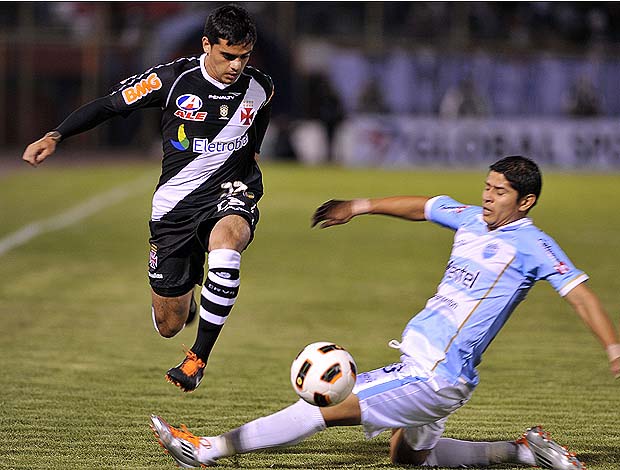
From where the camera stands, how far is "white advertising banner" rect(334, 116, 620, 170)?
94.8 feet

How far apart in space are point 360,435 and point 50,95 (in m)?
29.6

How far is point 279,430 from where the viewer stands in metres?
5.21

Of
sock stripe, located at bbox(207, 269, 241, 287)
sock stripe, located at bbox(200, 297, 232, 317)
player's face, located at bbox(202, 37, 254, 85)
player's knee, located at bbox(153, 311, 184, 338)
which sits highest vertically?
player's face, located at bbox(202, 37, 254, 85)

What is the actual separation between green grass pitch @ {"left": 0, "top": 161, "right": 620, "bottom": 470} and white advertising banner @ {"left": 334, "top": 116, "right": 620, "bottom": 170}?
31.9 ft

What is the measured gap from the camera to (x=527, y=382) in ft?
25.6

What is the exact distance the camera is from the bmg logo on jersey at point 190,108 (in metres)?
6.79

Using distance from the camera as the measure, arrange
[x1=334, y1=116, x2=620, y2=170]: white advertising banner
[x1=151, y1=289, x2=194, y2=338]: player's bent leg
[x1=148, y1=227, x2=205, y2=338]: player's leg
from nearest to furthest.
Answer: [x1=148, y1=227, x2=205, y2=338]: player's leg
[x1=151, y1=289, x2=194, y2=338]: player's bent leg
[x1=334, y1=116, x2=620, y2=170]: white advertising banner

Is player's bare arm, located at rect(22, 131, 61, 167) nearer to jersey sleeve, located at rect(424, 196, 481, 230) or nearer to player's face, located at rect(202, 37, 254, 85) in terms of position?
player's face, located at rect(202, 37, 254, 85)

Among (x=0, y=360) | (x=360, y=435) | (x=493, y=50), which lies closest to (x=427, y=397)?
(x=360, y=435)

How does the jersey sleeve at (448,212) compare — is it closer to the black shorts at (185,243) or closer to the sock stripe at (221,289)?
the sock stripe at (221,289)

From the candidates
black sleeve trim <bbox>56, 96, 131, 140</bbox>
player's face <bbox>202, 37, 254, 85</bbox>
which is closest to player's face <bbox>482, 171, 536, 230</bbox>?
player's face <bbox>202, 37, 254, 85</bbox>

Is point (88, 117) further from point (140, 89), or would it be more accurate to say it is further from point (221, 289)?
point (221, 289)

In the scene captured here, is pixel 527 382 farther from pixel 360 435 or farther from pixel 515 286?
pixel 515 286

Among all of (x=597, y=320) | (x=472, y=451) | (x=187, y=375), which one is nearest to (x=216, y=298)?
(x=187, y=375)
